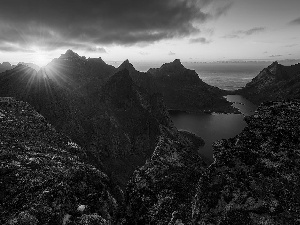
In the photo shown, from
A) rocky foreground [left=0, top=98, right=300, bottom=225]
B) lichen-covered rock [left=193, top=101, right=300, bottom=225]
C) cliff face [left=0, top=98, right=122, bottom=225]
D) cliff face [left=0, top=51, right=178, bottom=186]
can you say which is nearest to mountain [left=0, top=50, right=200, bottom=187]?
cliff face [left=0, top=51, right=178, bottom=186]

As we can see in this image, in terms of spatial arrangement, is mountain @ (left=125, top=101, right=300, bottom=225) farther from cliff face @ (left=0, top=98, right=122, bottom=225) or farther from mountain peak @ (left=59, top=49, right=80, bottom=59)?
mountain peak @ (left=59, top=49, right=80, bottom=59)

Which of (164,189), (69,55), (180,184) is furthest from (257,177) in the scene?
(69,55)

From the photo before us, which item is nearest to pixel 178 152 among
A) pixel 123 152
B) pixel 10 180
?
pixel 10 180

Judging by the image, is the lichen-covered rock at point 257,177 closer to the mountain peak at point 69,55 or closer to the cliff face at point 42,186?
the cliff face at point 42,186

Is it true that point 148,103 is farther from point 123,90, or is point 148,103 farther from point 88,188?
point 88,188

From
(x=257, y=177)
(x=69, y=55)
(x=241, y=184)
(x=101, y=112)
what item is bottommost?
(x=101, y=112)

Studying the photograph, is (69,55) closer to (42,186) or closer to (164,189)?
(42,186)

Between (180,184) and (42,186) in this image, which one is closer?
(42,186)
